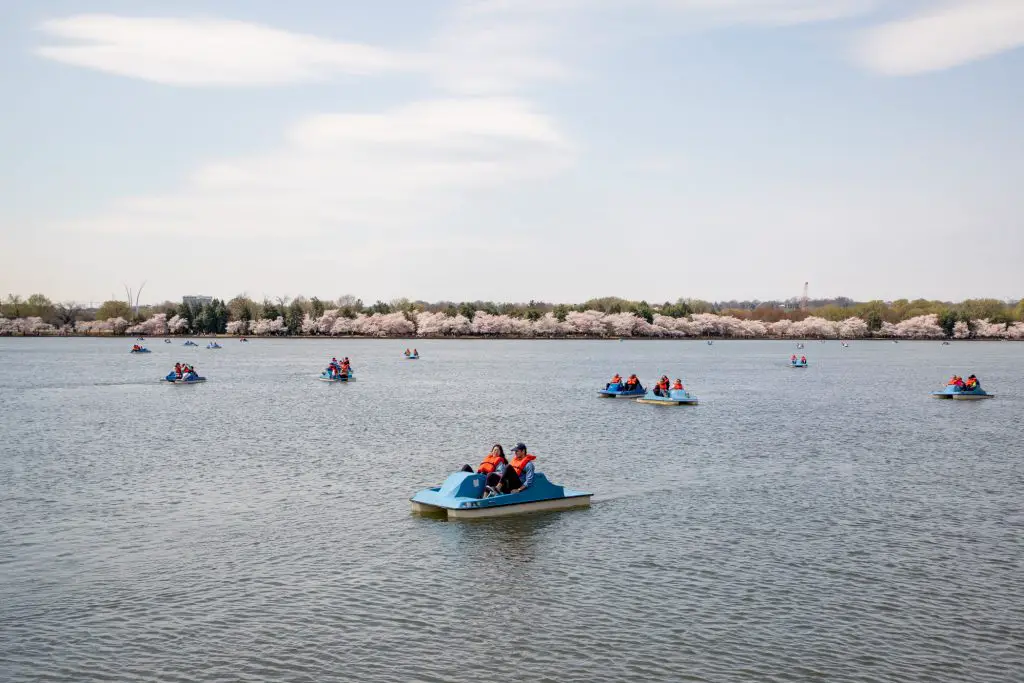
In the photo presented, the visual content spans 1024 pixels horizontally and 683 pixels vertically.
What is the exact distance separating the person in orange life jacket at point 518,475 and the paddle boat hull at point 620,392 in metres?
44.7

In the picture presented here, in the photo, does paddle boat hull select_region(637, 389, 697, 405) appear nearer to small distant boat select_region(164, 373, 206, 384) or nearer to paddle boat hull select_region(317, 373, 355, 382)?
paddle boat hull select_region(317, 373, 355, 382)

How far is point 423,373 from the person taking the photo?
361 ft

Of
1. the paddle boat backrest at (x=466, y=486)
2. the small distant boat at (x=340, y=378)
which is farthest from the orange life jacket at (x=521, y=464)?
the small distant boat at (x=340, y=378)

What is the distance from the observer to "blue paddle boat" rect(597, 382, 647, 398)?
7338cm

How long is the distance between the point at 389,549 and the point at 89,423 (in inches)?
1436

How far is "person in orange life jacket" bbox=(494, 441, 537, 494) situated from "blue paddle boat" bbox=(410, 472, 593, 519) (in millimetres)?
197

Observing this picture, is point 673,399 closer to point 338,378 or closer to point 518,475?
point 338,378

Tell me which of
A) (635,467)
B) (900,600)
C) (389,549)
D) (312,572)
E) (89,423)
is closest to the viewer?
(900,600)

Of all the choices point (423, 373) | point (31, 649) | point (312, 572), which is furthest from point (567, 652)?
point (423, 373)

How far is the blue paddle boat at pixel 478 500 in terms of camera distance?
90.8 ft

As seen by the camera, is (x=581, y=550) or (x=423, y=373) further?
(x=423, y=373)

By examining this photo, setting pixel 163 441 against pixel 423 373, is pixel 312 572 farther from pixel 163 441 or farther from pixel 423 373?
pixel 423 373

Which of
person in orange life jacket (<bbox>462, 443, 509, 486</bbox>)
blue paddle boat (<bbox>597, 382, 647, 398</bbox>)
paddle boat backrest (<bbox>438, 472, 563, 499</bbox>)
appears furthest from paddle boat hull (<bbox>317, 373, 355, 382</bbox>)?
person in orange life jacket (<bbox>462, 443, 509, 486</bbox>)

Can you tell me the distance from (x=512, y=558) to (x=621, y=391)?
1985 inches
